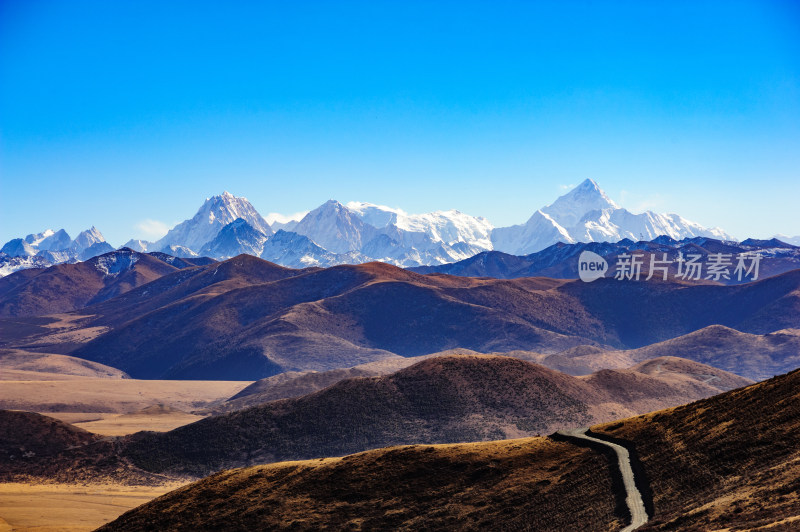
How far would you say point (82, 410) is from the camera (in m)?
194

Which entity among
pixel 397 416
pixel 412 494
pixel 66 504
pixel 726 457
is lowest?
pixel 66 504

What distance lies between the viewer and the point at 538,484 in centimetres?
5531

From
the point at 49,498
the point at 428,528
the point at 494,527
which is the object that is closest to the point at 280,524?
the point at 428,528

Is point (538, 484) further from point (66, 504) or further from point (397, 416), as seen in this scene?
point (397, 416)

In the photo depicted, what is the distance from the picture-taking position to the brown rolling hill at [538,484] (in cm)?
4334

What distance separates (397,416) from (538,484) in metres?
62.3

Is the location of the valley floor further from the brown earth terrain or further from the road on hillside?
the road on hillside

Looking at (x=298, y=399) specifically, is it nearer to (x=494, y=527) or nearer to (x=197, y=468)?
(x=197, y=468)

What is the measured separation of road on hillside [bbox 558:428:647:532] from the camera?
Answer: 45.4m

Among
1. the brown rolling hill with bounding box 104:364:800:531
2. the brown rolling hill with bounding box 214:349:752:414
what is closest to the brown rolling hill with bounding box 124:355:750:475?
the brown rolling hill with bounding box 214:349:752:414

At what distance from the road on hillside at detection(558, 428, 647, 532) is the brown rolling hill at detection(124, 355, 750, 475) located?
53.9 meters

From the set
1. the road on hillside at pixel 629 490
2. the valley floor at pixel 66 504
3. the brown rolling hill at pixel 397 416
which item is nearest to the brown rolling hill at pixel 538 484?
the road on hillside at pixel 629 490

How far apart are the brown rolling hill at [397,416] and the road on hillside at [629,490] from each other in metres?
53.9

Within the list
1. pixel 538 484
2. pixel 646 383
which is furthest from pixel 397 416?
pixel 646 383
